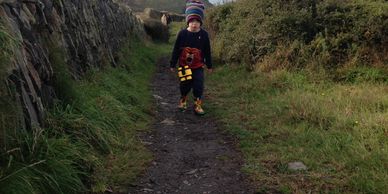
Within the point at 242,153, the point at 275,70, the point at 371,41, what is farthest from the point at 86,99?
the point at 371,41

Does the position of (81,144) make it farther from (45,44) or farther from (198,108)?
(198,108)

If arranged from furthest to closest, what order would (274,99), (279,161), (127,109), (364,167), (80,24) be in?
(80,24), (274,99), (127,109), (279,161), (364,167)

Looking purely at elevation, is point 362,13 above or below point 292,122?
above

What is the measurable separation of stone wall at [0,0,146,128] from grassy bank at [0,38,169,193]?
0.22 metres

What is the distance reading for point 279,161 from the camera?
5707mm

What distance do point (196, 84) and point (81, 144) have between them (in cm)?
397

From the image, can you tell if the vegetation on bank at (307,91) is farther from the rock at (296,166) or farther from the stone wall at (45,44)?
the stone wall at (45,44)

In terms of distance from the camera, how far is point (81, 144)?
5305mm

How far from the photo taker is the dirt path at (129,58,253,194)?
16.8 feet

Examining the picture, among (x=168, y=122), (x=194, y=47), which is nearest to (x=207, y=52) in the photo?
(x=194, y=47)

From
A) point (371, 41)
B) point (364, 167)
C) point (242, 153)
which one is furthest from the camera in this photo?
point (371, 41)

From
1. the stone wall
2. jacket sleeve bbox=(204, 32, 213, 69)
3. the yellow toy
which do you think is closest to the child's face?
jacket sleeve bbox=(204, 32, 213, 69)

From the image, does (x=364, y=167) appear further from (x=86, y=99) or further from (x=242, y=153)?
(x=86, y=99)

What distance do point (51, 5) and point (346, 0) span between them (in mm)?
7402
